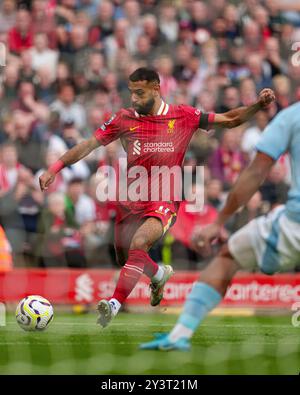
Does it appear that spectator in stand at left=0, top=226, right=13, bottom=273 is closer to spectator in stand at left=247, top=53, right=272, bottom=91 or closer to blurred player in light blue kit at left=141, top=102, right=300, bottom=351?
spectator in stand at left=247, top=53, right=272, bottom=91

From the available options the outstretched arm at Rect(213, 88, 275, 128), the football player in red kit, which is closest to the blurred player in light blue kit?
the outstretched arm at Rect(213, 88, 275, 128)

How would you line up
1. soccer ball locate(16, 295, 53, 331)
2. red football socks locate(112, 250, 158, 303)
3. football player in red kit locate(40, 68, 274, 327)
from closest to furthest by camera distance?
red football socks locate(112, 250, 158, 303) < soccer ball locate(16, 295, 53, 331) < football player in red kit locate(40, 68, 274, 327)

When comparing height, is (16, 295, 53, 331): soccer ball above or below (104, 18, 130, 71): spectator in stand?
below

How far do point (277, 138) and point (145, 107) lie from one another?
9.19ft

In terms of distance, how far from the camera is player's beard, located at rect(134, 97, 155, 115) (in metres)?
7.75

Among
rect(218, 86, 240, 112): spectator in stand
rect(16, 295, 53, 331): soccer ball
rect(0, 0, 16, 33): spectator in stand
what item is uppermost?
rect(0, 0, 16, 33): spectator in stand

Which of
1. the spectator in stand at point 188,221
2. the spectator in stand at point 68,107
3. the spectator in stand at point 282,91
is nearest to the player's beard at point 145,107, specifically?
the spectator in stand at point 188,221

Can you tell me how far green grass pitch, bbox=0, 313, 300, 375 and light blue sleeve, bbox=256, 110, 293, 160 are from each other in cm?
169

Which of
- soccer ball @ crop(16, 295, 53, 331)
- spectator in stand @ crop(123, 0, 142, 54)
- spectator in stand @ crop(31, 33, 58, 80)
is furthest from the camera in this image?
spectator in stand @ crop(123, 0, 142, 54)

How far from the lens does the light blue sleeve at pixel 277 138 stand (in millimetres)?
5047

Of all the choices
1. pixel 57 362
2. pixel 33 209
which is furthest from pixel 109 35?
pixel 57 362

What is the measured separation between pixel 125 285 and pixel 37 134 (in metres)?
3.85

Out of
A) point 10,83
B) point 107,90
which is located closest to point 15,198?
point 10,83

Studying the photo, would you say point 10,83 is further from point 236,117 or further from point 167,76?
point 236,117
